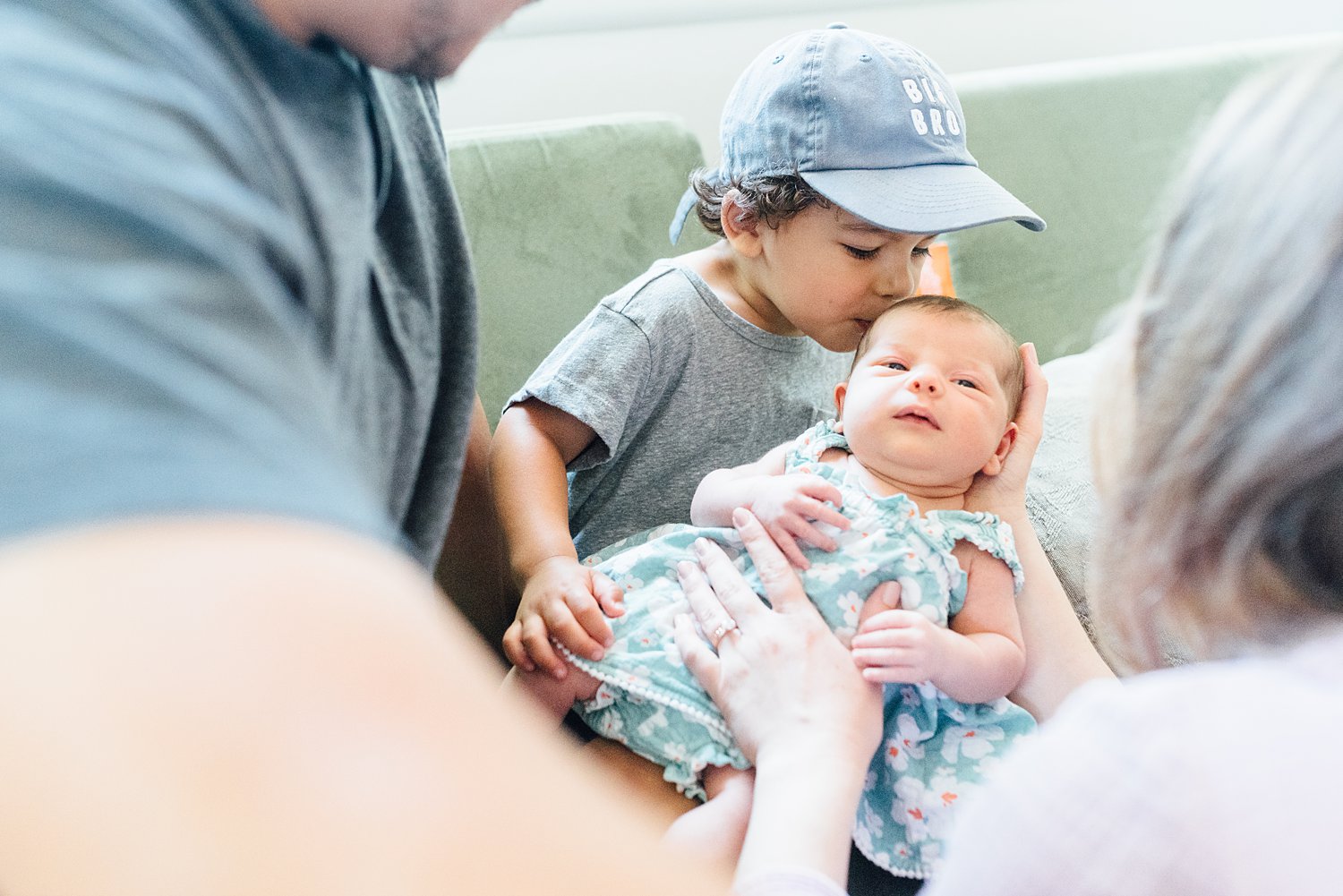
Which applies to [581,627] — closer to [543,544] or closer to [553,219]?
[543,544]

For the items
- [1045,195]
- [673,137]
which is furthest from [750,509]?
[1045,195]

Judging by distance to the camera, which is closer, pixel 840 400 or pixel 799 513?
pixel 799 513

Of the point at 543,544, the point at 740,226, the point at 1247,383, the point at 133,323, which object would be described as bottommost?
the point at 543,544

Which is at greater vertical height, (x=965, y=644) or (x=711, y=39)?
(x=711, y=39)

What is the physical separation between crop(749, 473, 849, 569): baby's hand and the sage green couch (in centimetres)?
56

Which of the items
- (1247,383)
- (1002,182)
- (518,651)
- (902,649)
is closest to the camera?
(1247,383)

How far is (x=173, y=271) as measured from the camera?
34 centimetres

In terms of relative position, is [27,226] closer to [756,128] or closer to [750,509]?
[750,509]

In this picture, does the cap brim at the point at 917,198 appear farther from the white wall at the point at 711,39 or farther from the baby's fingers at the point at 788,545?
the white wall at the point at 711,39

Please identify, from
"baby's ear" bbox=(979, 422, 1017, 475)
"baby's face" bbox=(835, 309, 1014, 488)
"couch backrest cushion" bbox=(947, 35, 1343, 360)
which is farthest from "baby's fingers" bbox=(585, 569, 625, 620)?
"couch backrest cushion" bbox=(947, 35, 1343, 360)

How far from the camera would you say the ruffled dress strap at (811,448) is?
47.7 inches

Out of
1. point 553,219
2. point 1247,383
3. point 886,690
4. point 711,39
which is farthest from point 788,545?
point 711,39

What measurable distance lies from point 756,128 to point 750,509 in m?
0.50

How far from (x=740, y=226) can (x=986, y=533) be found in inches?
20.4
